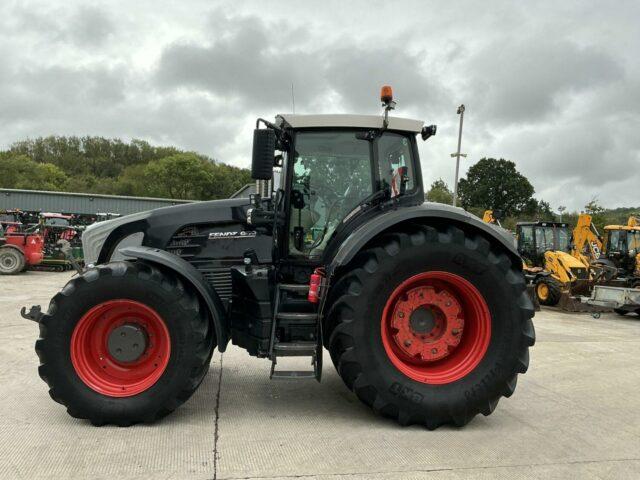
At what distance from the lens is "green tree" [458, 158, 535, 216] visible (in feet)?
188

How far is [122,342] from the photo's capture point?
12.4 feet

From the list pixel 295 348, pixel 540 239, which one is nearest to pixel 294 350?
pixel 295 348

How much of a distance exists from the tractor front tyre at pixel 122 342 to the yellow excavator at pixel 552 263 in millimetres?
10661

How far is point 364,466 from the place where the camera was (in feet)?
10.2

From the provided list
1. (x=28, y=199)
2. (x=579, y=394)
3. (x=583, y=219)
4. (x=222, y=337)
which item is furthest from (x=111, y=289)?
(x=28, y=199)

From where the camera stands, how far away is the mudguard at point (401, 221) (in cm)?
372

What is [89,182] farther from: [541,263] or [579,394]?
Answer: [579,394]

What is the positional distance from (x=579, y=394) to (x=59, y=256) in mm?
→ 17299

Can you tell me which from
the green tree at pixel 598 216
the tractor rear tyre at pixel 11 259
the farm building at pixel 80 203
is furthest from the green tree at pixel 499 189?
the tractor rear tyre at pixel 11 259

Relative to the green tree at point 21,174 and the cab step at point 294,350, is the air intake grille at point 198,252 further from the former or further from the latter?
the green tree at point 21,174

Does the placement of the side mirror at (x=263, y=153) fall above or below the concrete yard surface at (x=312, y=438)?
above

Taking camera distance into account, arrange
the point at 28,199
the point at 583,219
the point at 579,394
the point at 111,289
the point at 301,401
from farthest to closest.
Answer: the point at 28,199 → the point at 583,219 → the point at 579,394 → the point at 301,401 → the point at 111,289

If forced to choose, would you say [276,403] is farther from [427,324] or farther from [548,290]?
[548,290]

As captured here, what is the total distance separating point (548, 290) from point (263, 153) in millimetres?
11057
